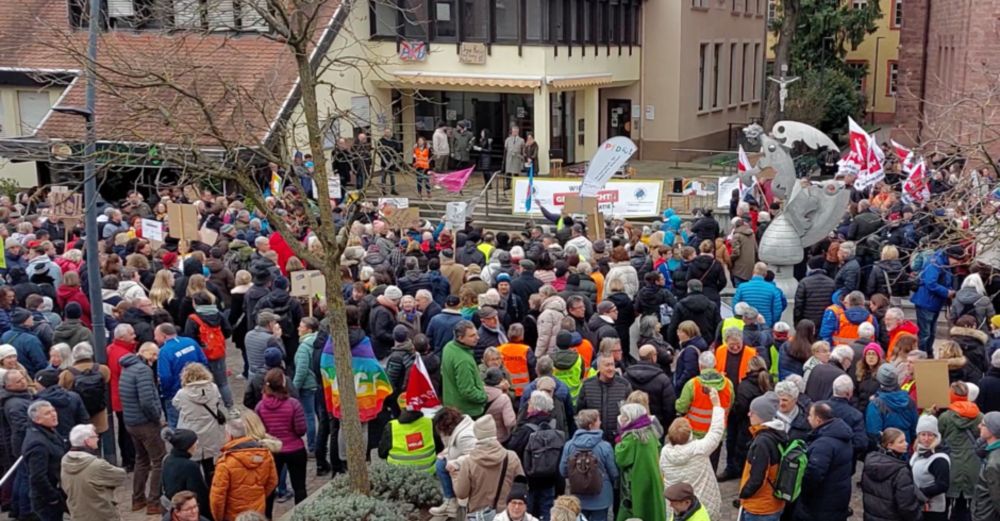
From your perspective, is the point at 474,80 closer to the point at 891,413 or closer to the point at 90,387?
the point at 90,387

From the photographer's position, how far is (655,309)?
12766 mm

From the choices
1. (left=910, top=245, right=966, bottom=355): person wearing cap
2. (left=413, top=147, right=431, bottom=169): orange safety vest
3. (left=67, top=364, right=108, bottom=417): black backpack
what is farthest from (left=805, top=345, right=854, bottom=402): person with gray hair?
(left=413, top=147, right=431, bottom=169): orange safety vest

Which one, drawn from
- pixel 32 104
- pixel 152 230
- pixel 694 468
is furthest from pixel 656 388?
pixel 32 104

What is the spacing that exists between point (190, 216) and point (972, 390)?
11162 mm

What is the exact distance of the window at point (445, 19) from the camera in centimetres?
2933

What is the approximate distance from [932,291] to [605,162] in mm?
7090

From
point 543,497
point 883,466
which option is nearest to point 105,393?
point 543,497

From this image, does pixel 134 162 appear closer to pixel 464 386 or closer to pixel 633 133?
pixel 464 386

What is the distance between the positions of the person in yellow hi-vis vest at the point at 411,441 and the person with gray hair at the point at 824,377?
348 cm

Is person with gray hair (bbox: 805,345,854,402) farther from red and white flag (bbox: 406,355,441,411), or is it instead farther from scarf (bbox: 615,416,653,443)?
Result: red and white flag (bbox: 406,355,441,411)

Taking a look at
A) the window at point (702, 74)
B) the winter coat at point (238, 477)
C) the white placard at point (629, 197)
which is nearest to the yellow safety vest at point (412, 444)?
the winter coat at point (238, 477)

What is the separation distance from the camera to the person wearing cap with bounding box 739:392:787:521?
8336 mm

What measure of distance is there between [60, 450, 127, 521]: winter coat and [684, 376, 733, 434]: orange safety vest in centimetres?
489

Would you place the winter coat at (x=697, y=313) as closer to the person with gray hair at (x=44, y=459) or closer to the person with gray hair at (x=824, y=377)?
the person with gray hair at (x=824, y=377)
